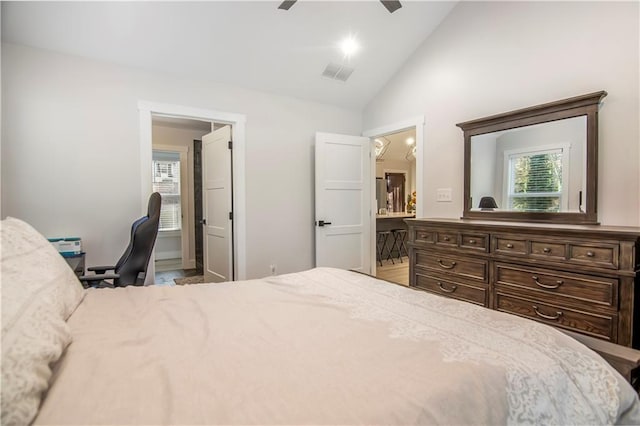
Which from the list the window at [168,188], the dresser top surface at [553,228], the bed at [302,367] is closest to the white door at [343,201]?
the dresser top surface at [553,228]

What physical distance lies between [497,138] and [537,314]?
162cm

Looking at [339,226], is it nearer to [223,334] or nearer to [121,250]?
[121,250]

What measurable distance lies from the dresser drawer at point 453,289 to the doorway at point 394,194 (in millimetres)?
954

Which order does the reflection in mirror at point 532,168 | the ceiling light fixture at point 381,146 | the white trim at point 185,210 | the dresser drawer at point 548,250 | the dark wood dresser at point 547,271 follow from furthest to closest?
the ceiling light fixture at point 381,146 < the white trim at point 185,210 < the reflection in mirror at point 532,168 < the dresser drawer at point 548,250 < the dark wood dresser at point 547,271

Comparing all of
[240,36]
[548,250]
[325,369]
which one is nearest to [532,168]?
[548,250]

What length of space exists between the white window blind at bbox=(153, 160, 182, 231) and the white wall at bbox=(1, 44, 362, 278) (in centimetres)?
328

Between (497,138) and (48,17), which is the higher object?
(48,17)

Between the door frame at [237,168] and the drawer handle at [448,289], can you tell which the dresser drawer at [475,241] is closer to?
the drawer handle at [448,289]

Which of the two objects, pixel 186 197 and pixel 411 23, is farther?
pixel 186 197

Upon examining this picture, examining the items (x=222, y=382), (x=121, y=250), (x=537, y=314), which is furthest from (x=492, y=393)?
(x=121, y=250)

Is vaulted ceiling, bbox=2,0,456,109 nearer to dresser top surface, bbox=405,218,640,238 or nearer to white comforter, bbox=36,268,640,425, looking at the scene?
dresser top surface, bbox=405,218,640,238

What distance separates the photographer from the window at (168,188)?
254 inches

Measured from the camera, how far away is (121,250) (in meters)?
3.12

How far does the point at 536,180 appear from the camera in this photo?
2.80 metres
